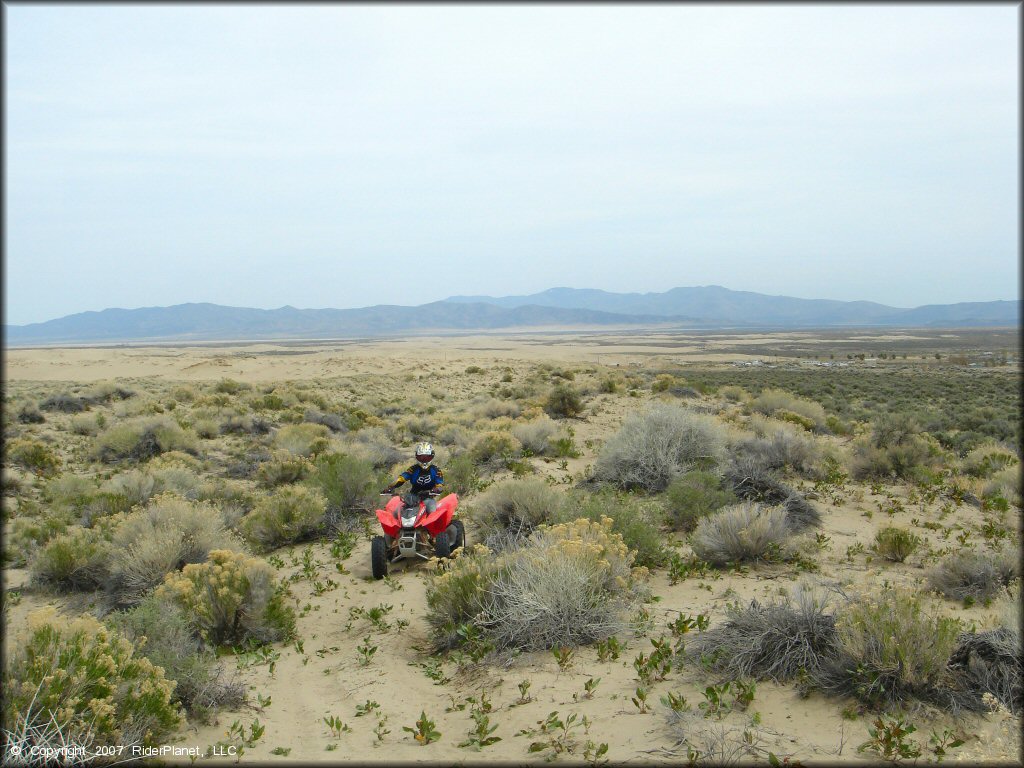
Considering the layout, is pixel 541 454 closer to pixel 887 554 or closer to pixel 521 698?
pixel 887 554

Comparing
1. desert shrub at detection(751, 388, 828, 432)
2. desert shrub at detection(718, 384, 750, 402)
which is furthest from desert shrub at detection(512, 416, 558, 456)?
desert shrub at detection(718, 384, 750, 402)

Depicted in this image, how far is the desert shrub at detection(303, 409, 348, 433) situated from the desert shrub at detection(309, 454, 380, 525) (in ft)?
26.4

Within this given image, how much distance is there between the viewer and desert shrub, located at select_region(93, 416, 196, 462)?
1413 centimetres

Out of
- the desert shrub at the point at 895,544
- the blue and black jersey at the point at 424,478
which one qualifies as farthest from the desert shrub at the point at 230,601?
the desert shrub at the point at 895,544

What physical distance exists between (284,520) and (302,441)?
242 inches

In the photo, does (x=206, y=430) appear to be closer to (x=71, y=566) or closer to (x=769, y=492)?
(x=71, y=566)

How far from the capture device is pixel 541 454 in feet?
44.2

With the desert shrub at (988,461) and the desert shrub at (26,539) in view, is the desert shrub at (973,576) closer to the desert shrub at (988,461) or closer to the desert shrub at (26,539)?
the desert shrub at (988,461)

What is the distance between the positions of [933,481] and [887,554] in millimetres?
4400

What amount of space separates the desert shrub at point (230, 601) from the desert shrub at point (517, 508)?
2.89m

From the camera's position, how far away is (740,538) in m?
6.85

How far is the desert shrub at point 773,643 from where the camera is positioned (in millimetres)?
4309

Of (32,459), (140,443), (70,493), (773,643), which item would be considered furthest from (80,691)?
(140,443)

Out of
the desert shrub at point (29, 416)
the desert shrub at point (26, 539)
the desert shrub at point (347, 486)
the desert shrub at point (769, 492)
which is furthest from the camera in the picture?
the desert shrub at point (29, 416)
